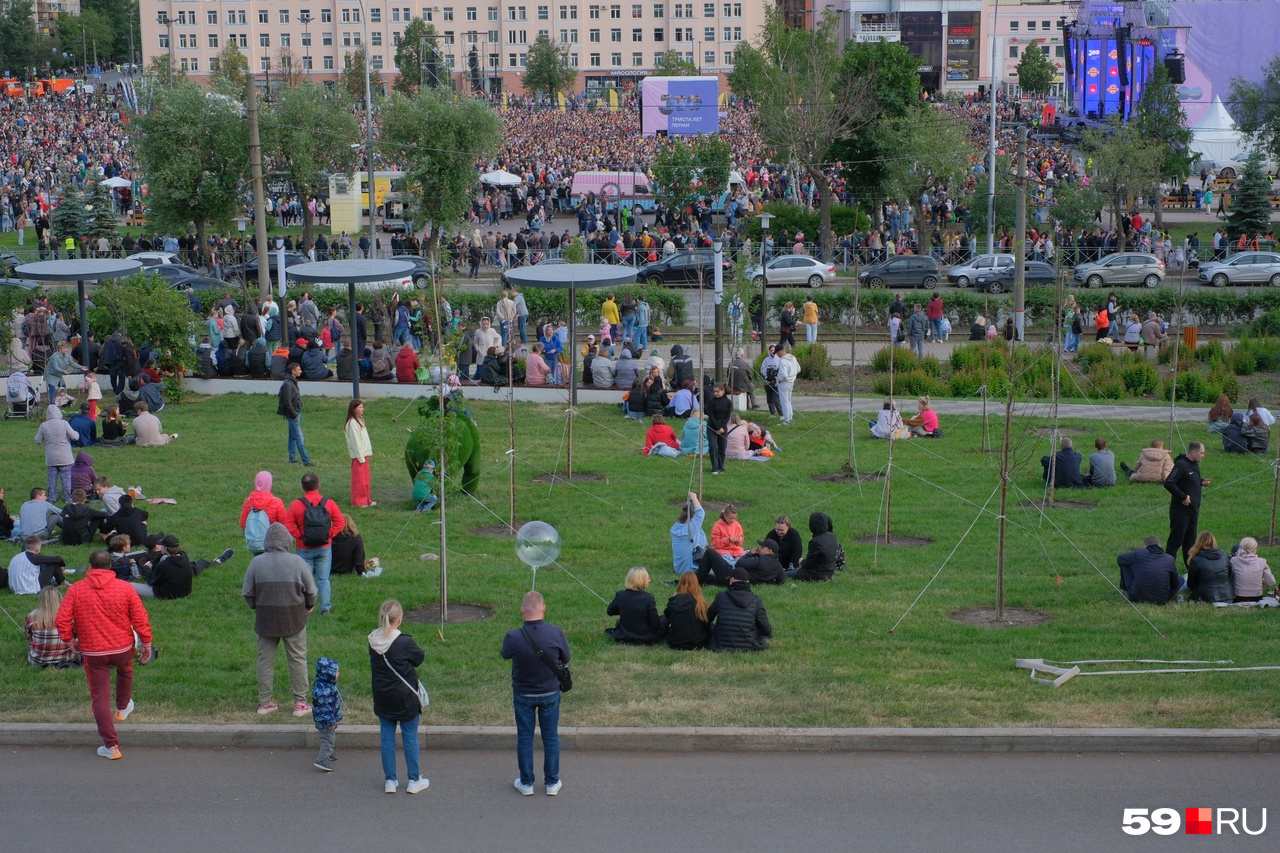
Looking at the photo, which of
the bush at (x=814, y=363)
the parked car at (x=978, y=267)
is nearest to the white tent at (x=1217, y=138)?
the parked car at (x=978, y=267)

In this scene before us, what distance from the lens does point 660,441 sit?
20.5 meters

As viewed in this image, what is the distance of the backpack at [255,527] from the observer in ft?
45.5

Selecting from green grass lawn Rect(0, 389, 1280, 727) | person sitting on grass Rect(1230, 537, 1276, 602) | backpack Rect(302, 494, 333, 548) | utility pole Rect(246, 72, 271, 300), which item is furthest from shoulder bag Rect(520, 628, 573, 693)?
utility pole Rect(246, 72, 271, 300)

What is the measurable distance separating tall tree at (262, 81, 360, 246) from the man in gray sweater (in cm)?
4069

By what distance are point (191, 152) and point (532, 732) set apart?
4083 centimetres

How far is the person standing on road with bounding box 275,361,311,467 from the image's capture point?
1870 centimetres

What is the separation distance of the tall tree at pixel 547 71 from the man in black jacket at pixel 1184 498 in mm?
103802

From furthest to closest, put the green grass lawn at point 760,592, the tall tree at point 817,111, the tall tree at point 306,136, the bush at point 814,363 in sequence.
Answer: the tall tree at point 817,111
the tall tree at point 306,136
the bush at point 814,363
the green grass lawn at point 760,592

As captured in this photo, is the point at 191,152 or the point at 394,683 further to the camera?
the point at 191,152

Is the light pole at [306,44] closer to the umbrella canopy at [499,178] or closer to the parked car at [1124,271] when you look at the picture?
the umbrella canopy at [499,178]

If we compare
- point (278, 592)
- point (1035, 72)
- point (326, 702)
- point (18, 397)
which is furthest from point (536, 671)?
point (1035, 72)

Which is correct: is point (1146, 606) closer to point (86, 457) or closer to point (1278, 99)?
point (86, 457)

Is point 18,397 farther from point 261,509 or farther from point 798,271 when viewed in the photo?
point 798,271

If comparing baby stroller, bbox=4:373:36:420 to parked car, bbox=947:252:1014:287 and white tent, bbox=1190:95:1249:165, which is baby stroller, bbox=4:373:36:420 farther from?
white tent, bbox=1190:95:1249:165
